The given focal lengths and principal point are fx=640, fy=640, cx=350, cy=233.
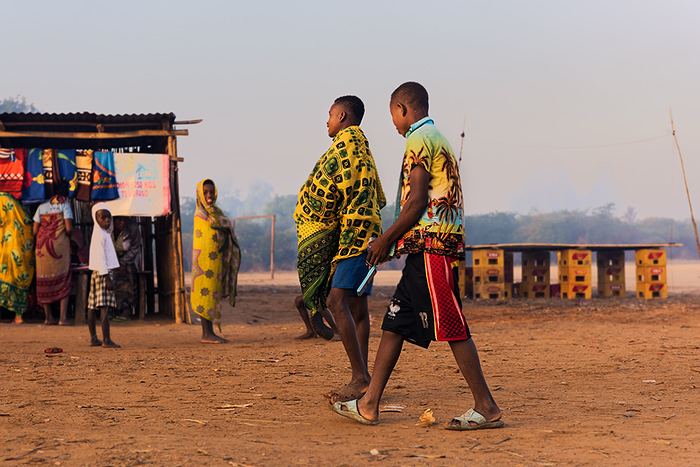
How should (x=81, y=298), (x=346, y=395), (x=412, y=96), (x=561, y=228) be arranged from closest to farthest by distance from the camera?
(x=412, y=96), (x=346, y=395), (x=81, y=298), (x=561, y=228)

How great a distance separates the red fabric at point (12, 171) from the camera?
9805mm

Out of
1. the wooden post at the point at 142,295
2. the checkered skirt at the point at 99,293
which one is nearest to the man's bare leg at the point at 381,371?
the checkered skirt at the point at 99,293

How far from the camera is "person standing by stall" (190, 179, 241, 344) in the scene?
7.89 metres

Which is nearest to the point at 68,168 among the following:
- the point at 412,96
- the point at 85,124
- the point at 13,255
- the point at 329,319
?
the point at 85,124

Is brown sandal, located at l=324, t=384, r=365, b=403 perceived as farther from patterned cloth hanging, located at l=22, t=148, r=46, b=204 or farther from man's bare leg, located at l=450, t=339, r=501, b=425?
patterned cloth hanging, located at l=22, t=148, r=46, b=204

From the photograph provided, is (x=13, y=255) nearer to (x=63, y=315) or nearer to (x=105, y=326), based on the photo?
(x=63, y=315)

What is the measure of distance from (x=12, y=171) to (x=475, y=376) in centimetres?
896

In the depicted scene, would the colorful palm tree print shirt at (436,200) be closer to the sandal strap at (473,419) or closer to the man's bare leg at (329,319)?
the sandal strap at (473,419)

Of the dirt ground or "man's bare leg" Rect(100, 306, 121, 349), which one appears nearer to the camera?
the dirt ground

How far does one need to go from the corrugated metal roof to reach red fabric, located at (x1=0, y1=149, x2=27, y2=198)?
0.54 metres

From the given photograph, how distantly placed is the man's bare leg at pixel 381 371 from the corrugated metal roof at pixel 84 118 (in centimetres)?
769

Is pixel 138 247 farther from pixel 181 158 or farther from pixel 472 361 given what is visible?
pixel 472 361

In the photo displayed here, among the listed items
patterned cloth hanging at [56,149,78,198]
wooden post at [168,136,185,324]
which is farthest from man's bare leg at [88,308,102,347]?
patterned cloth hanging at [56,149,78,198]

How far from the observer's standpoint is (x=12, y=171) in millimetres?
9836
